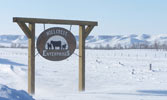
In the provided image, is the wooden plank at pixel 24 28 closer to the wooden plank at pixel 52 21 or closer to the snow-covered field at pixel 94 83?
the wooden plank at pixel 52 21

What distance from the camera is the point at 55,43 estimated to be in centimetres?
858

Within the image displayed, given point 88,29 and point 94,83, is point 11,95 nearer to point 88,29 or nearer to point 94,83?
point 88,29

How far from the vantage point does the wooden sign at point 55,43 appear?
8531mm

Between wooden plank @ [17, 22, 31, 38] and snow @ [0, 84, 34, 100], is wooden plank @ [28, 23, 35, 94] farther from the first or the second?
snow @ [0, 84, 34, 100]

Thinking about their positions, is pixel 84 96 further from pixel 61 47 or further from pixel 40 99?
pixel 61 47

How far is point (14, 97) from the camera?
5750mm

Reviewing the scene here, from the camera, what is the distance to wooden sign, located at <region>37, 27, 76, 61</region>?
28.0ft

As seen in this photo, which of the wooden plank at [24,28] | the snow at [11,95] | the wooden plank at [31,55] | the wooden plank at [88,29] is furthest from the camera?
the wooden plank at [88,29]

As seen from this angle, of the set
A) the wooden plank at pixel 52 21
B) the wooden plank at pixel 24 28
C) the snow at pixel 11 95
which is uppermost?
the wooden plank at pixel 52 21

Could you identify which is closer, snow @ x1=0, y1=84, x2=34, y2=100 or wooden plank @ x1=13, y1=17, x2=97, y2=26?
snow @ x1=0, y1=84, x2=34, y2=100

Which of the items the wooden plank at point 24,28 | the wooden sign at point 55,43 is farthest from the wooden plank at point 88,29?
the wooden plank at point 24,28

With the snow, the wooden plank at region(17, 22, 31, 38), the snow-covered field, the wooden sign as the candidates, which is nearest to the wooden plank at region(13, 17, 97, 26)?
the wooden plank at region(17, 22, 31, 38)

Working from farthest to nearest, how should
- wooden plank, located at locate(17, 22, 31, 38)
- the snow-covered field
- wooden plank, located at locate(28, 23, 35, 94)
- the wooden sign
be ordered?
the wooden sign, wooden plank, located at locate(28, 23, 35, 94), wooden plank, located at locate(17, 22, 31, 38), the snow-covered field

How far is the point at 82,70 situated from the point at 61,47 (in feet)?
3.33
